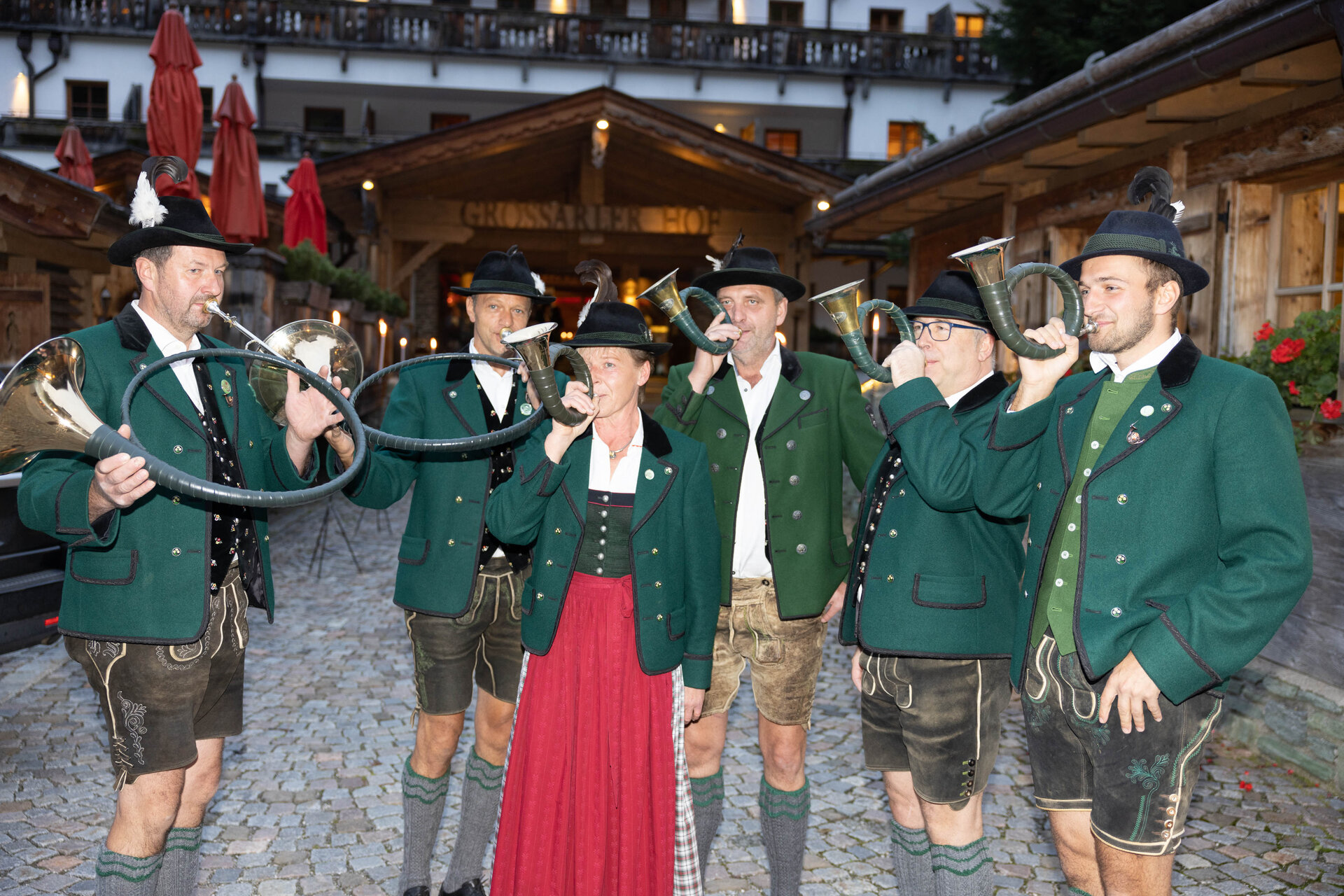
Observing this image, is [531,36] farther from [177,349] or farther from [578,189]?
[177,349]

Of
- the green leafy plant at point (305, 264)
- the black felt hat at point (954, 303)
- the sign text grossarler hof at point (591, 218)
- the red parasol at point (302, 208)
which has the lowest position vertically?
the black felt hat at point (954, 303)

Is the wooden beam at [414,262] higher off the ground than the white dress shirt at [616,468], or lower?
higher

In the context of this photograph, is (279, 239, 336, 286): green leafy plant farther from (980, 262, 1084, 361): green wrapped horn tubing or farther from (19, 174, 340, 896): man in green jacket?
(980, 262, 1084, 361): green wrapped horn tubing

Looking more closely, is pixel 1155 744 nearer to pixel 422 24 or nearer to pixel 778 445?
pixel 778 445

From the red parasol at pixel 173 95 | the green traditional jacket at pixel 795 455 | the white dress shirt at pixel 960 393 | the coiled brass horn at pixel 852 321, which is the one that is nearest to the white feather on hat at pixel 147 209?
the green traditional jacket at pixel 795 455

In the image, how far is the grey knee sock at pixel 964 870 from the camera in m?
3.31

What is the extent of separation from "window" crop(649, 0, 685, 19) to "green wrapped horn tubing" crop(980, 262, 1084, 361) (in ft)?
110

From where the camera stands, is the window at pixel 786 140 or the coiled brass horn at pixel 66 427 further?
the window at pixel 786 140

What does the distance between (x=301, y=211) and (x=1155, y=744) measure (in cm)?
1447

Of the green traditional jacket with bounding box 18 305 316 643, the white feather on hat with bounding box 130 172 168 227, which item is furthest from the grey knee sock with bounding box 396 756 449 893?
the white feather on hat with bounding box 130 172 168 227

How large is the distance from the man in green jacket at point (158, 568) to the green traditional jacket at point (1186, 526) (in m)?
2.63

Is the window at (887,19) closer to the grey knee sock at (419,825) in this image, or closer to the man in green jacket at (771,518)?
the man in green jacket at (771,518)

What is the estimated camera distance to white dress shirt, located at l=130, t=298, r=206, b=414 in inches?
133

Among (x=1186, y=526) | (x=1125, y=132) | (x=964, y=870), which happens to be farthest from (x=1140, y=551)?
(x=1125, y=132)
